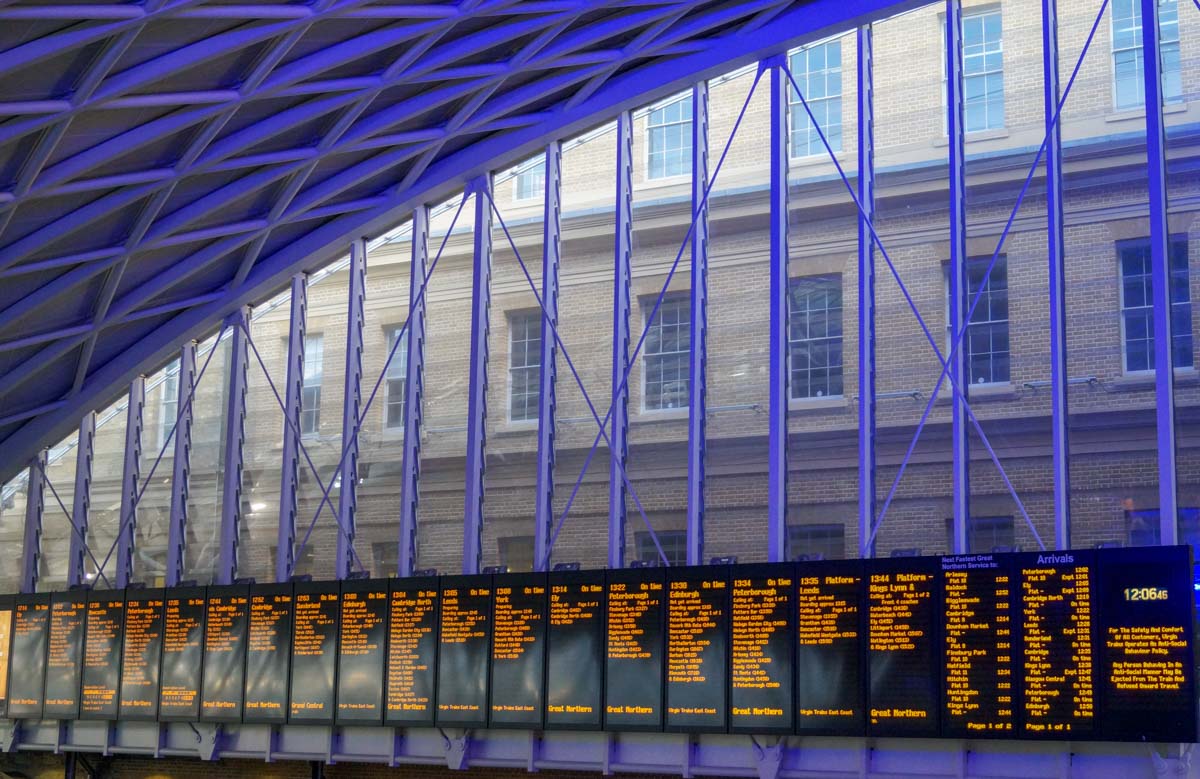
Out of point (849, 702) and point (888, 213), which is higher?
point (888, 213)

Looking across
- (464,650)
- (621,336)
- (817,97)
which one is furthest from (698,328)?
(464,650)

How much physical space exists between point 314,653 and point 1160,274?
12157 millimetres

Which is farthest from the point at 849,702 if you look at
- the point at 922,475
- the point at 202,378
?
the point at 202,378

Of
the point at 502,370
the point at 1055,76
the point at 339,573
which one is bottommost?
the point at 339,573

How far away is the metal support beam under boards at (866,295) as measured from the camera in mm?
17875

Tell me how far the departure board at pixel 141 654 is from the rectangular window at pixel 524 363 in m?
6.30

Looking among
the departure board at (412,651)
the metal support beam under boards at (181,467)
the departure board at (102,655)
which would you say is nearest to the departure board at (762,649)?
the departure board at (412,651)

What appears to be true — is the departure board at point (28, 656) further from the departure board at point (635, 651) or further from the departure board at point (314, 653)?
the departure board at point (635, 651)

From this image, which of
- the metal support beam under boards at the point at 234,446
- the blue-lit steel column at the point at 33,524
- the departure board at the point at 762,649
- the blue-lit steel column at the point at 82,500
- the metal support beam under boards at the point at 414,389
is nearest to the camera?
the departure board at the point at 762,649

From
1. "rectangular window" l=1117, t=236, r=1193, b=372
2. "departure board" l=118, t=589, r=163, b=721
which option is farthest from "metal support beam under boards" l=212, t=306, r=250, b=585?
"rectangular window" l=1117, t=236, r=1193, b=372

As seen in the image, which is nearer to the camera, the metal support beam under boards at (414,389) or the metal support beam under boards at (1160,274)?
the metal support beam under boards at (1160,274)

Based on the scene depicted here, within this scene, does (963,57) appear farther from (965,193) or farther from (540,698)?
(540,698)

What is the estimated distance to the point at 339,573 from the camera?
22.0m

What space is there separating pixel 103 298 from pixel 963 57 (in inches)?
529
